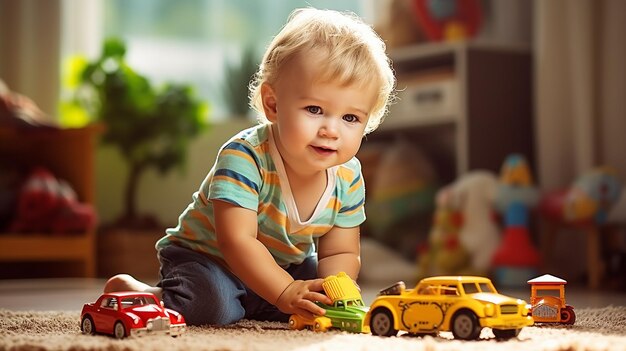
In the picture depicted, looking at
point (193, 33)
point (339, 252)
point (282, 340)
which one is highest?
point (193, 33)

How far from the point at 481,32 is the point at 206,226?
230cm

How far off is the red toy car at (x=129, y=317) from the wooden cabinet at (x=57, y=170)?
1947 millimetres

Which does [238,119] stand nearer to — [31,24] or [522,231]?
[31,24]

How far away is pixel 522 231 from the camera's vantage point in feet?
9.32

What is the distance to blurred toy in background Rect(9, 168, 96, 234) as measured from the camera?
10.2 ft

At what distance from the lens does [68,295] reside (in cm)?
252

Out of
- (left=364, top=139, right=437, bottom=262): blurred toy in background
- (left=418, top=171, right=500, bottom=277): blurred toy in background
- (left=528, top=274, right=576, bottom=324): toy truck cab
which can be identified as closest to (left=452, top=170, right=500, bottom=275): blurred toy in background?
(left=418, top=171, right=500, bottom=277): blurred toy in background

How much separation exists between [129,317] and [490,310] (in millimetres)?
439

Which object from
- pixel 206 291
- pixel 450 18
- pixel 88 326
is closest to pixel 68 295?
pixel 206 291

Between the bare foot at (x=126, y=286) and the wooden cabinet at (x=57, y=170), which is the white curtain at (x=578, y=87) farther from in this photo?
the bare foot at (x=126, y=286)

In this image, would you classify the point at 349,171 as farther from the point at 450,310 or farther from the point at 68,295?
the point at 68,295

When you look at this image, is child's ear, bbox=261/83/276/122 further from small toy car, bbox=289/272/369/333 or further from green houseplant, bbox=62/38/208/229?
green houseplant, bbox=62/38/208/229

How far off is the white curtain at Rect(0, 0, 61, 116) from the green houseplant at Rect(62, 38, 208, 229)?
243mm

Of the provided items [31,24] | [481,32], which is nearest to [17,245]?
[31,24]
